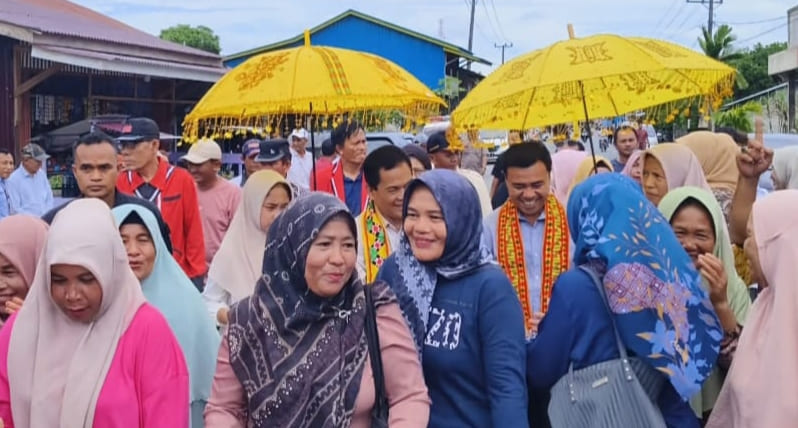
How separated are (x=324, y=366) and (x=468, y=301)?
0.56 meters

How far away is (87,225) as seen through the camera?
2746 millimetres

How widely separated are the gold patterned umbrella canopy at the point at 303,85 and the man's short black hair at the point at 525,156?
0.95 m

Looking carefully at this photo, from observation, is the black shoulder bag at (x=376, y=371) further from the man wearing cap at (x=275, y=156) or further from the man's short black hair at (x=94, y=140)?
the man wearing cap at (x=275, y=156)

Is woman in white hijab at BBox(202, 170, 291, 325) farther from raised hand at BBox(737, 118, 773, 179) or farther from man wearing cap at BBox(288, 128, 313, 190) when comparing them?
man wearing cap at BBox(288, 128, 313, 190)

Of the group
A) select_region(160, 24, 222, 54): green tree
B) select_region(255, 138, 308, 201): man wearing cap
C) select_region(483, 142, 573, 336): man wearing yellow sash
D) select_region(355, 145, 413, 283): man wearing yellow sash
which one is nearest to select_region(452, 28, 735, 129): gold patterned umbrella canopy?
select_region(483, 142, 573, 336): man wearing yellow sash

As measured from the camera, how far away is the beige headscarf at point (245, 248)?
14.7 feet

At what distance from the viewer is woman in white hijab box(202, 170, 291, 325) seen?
446 centimetres

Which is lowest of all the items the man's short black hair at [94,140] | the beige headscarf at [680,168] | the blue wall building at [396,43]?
the beige headscarf at [680,168]

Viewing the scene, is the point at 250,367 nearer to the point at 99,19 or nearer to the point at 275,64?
the point at 275,64

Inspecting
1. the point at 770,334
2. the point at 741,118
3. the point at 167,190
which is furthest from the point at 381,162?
Answer: the point at 741,118

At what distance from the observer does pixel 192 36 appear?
57688 millimetres

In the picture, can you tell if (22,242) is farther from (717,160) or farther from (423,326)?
(717,160)

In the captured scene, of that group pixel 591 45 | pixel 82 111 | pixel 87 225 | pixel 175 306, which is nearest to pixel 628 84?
pixel 591 45

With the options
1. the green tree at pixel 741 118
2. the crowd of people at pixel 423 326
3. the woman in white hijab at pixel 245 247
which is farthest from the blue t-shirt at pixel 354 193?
the green tree at pixel 741 118
